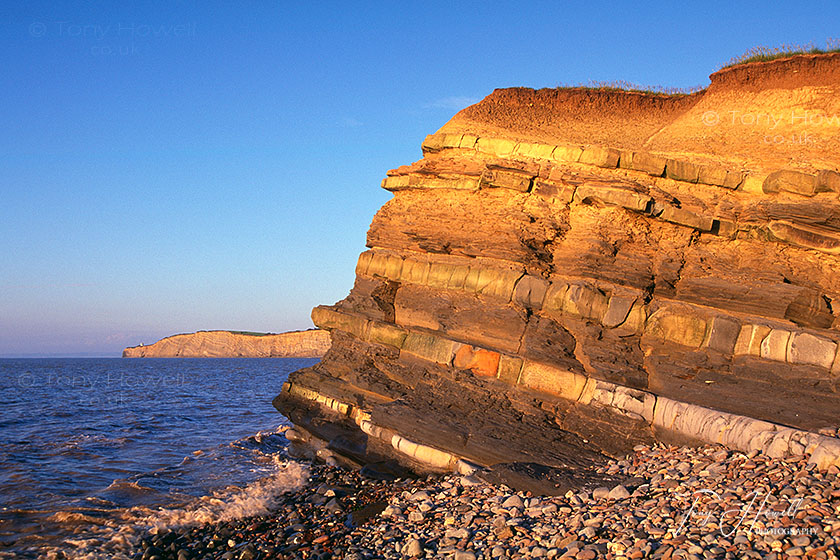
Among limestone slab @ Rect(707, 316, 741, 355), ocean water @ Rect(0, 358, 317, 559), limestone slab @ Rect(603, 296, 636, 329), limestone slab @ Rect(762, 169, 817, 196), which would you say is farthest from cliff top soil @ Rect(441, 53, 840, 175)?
ocean water @ Rect(0, 358, 317, 559)

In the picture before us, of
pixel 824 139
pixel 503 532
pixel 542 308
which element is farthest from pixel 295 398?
pixel 824 139

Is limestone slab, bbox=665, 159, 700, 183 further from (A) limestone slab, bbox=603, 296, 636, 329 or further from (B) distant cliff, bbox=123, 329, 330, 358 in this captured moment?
(B) distant cliff, bbox=123, 329, 330, 358

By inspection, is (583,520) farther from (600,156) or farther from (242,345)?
(242,345)

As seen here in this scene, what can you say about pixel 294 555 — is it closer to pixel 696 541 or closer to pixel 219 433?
pixel 696 541

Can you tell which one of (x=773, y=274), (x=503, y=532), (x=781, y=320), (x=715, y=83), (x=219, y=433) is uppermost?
(x=715, y=83)

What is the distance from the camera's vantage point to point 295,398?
64.0 feet

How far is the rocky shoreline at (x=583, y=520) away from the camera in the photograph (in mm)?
7375

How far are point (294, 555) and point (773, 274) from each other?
42.3 ft

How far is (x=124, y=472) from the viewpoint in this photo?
1582 centimetres

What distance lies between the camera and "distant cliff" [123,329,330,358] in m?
130

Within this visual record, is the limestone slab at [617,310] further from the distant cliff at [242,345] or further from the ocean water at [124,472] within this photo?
the distant cliff at [242,345]

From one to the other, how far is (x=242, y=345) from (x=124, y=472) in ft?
413

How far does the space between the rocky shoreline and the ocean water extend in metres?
1.29

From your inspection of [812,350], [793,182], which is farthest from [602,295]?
[793,182]
